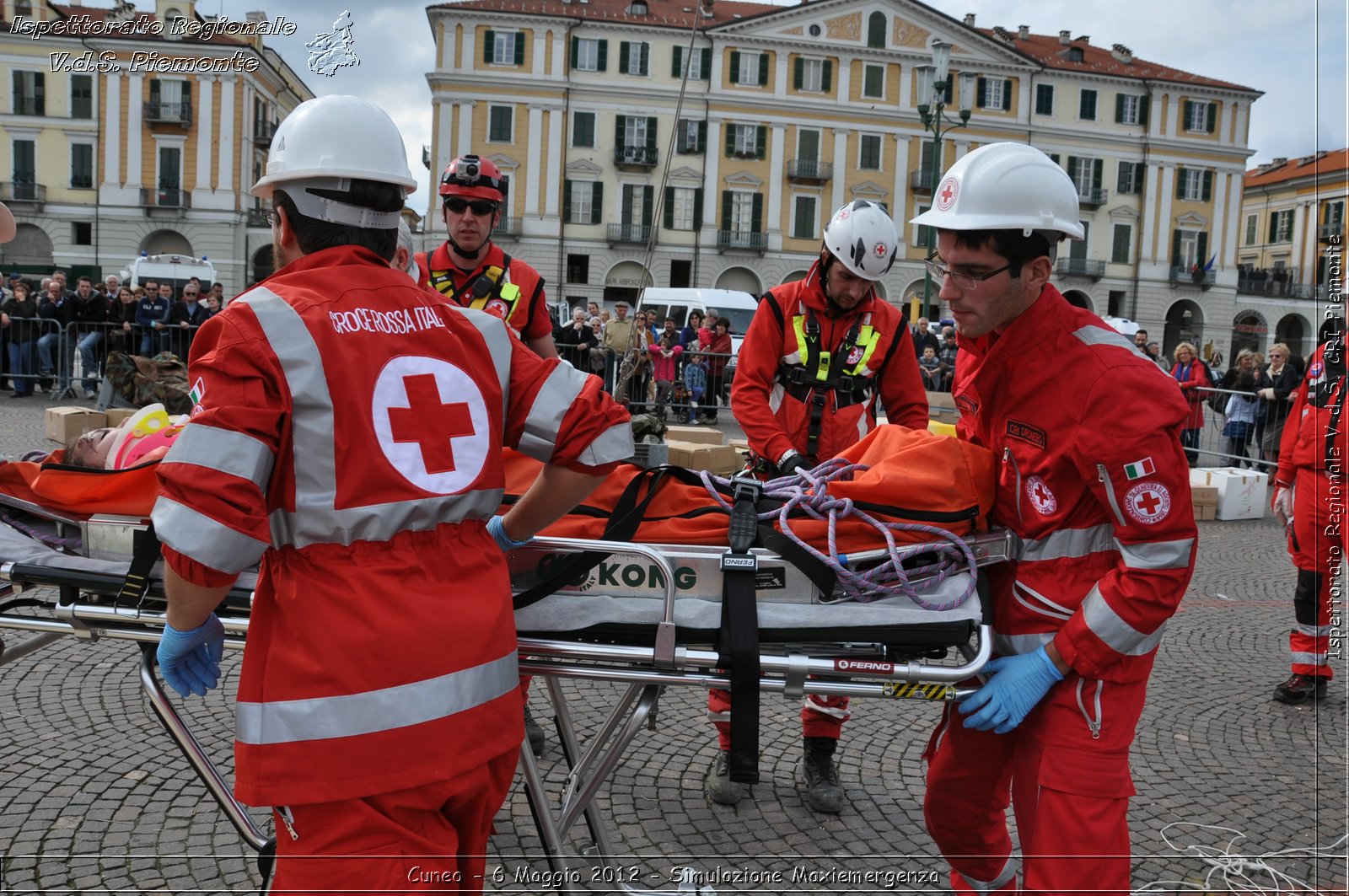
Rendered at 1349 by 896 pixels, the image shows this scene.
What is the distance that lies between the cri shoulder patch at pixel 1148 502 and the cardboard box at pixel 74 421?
31.7ft

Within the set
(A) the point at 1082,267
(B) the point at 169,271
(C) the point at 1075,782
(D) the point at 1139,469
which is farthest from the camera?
(A) the point at 1082,267

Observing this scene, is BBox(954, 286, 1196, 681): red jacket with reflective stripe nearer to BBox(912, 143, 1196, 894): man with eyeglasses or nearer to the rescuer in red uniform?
BBox(912, 143, 1196, 894): man with eyeglasses

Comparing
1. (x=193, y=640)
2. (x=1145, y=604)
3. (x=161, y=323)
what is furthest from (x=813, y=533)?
(x=161, y=323)

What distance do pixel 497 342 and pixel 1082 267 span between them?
61144 mm

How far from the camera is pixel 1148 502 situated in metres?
2.36

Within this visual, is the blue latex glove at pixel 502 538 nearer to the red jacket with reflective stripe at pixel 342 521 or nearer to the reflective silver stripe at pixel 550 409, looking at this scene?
the reflective silver stripe at pixel 550 409

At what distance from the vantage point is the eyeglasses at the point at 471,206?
4.77 m

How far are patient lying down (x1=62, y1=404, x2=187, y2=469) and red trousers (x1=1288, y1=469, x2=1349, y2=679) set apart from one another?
235 inches

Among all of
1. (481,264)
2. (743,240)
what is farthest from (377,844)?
(743,240)

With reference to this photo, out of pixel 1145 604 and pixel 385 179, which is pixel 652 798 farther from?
pixel 385 179

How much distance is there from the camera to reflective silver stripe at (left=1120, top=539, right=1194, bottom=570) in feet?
7.82

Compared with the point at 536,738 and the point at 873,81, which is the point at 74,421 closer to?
the point at 536,738

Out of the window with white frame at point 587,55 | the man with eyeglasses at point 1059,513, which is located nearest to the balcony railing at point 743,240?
the window with white frame at point 587,55

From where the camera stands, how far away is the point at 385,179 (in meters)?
2.16
